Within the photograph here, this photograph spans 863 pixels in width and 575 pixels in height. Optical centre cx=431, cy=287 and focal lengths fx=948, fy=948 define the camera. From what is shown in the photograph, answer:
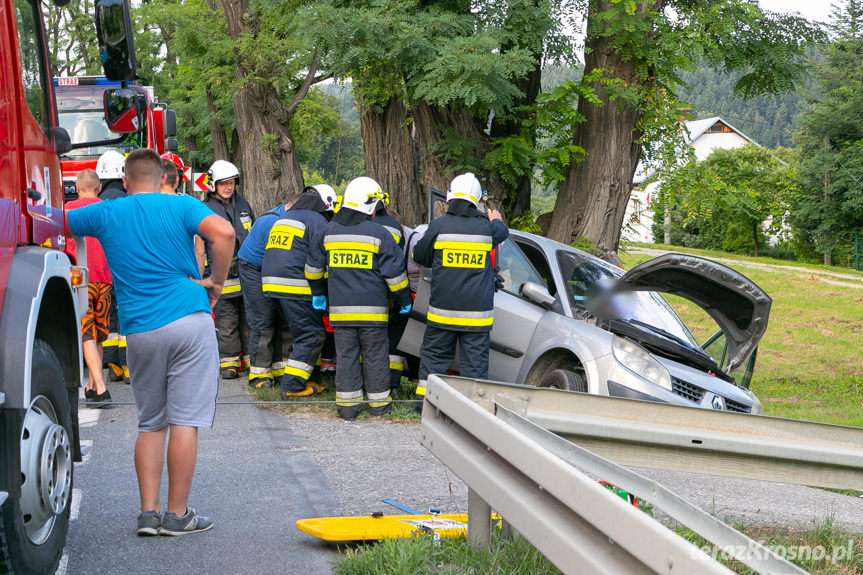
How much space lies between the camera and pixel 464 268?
7.60m

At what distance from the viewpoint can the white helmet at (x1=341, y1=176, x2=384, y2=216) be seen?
7.87 meters

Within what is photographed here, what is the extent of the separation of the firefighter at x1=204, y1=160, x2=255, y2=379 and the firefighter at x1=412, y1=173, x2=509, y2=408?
9.23ft

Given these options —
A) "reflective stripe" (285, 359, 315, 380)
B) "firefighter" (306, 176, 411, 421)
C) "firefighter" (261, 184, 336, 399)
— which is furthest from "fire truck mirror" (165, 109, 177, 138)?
"firefighter" (306, 176, 411, 421)

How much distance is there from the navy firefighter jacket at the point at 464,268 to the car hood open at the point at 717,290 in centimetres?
105

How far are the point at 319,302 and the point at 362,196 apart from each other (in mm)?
1126

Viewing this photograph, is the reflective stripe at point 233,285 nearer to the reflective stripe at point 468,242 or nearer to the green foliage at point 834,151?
the reflective stripe at point 468,242

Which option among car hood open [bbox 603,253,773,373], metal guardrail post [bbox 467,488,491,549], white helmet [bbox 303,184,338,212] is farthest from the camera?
white helmet [bbox 303,184,338,212]

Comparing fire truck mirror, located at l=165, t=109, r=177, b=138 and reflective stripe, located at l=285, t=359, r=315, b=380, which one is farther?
fire truck mirror, located at l=165, t=109, r=177, b=138

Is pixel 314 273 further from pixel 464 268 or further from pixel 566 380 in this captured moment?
pixel 566 380

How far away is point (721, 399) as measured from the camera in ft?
22.3

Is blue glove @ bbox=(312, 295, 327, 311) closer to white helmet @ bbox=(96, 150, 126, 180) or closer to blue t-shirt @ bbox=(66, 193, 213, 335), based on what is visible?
white helmet @ bbox=(96, 150, 126, 180)

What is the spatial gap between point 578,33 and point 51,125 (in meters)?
→ 8.10

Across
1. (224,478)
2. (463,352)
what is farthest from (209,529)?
(463,352)

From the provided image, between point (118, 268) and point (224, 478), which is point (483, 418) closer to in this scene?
point (118, 268)
